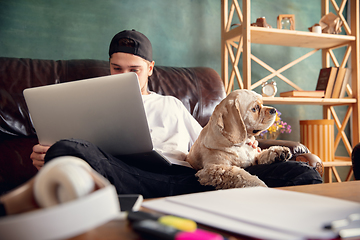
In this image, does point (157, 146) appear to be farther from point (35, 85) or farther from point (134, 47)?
point (35, 85)

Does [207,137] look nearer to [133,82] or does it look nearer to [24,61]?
[133,82]

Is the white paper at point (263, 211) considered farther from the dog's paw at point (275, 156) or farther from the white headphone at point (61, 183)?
the dog's paw at point (275, 156)

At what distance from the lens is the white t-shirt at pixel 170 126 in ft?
4.89

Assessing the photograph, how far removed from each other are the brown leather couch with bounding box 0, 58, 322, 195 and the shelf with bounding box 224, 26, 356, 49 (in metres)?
0.60

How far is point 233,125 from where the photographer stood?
119 cm

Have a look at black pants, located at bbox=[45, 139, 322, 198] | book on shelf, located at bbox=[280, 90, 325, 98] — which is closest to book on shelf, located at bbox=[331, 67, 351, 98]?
book on shelf, located at bbox=[280, 90, 325, 98]

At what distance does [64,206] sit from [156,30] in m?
2.45

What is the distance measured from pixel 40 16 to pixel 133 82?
71.8 inches

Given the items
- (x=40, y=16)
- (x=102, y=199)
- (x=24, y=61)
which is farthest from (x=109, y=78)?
(x=40, y=16)

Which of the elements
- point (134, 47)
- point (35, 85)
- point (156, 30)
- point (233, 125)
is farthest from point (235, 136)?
point (156, 30)

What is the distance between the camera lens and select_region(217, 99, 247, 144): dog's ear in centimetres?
119

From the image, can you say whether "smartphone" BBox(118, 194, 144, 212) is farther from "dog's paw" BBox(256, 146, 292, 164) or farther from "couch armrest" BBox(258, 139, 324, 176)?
"couch armrest" BBox(258, 139, 324, 176)

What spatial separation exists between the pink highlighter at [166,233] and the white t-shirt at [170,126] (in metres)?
1.07

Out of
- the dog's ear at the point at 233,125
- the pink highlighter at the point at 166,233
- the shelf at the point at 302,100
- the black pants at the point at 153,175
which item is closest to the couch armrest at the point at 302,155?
the black pants at the point at 153,175
